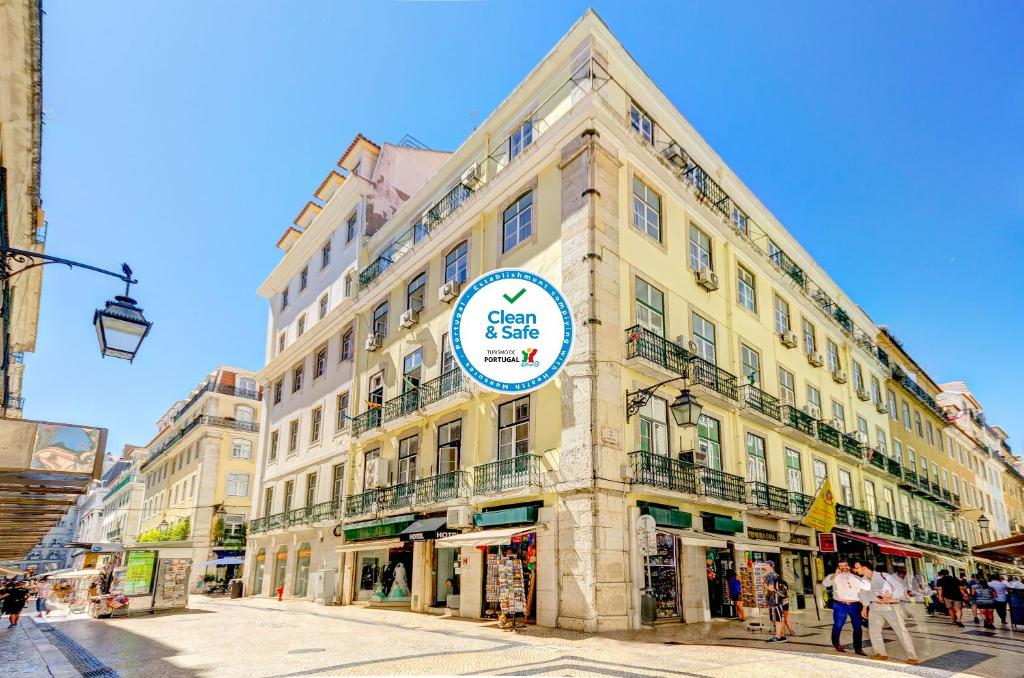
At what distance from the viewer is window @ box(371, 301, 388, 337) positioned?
24.4 meters

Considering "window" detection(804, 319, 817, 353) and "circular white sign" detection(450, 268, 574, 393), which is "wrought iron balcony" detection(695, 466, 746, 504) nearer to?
"circular white sign" detection(450, 268, 574, 393)

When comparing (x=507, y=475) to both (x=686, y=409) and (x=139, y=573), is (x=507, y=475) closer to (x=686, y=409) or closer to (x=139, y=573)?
(x=686, y=409)

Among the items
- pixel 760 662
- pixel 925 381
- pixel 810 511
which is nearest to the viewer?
pixel 760 662

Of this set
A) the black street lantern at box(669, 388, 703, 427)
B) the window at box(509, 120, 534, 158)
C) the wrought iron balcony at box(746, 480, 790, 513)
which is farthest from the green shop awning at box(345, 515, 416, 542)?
the window at box(509, 120, 534, 158)

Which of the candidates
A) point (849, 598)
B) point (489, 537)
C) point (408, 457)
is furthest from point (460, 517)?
point (849, 598)

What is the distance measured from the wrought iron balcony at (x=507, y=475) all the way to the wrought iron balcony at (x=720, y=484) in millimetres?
4482

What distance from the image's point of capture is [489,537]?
49.4ft

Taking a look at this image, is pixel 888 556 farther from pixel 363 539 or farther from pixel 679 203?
pixel 363 539

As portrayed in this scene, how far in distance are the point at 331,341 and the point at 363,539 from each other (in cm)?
996

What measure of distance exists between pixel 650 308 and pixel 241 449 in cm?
3617

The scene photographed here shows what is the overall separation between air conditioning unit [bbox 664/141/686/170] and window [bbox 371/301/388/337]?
11529mm

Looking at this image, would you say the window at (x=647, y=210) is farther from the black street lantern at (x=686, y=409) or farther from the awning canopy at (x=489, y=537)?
the awning canopy at (x=489, y=537)

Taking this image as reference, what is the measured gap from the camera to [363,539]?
21469 millimetres

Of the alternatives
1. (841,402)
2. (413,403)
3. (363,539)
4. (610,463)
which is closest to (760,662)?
(610,463)
